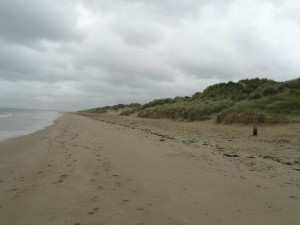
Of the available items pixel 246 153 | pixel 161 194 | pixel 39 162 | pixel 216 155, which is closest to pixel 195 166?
pixel 216 155

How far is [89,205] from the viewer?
14.7 feet

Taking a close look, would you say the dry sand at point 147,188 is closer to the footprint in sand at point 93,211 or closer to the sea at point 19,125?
the footprint in sand at point 93,211

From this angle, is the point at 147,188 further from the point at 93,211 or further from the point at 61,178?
the point at 61,178

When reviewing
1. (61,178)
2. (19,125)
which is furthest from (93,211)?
(19,125)

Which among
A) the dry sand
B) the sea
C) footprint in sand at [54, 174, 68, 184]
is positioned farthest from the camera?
the sea

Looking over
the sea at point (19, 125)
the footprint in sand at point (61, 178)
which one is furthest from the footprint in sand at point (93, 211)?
the sea at point (19, 125)

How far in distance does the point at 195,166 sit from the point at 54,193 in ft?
12.3

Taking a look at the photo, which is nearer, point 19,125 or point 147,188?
point 147,188

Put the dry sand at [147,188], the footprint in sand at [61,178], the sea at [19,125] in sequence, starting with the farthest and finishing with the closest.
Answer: the sea at [19,125], the footprint in sand at [61,178], the dry sand at [147,188]

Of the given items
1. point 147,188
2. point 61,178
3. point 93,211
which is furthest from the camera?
point 61,178

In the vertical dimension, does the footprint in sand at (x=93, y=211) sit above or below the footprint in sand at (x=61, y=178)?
below

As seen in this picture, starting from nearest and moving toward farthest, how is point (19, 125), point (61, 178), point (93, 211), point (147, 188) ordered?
point (93, 211)
point (147, 188)
point (61, 178)
point (19, 125)

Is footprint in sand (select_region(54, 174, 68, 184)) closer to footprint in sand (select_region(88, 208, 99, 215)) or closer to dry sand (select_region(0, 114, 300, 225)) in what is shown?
dry sand (select_region(0, 114, 300, 225))

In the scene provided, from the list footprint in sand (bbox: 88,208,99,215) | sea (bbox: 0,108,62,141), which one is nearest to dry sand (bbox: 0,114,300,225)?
footprint in sand (bbox: 88,208,99,215)
